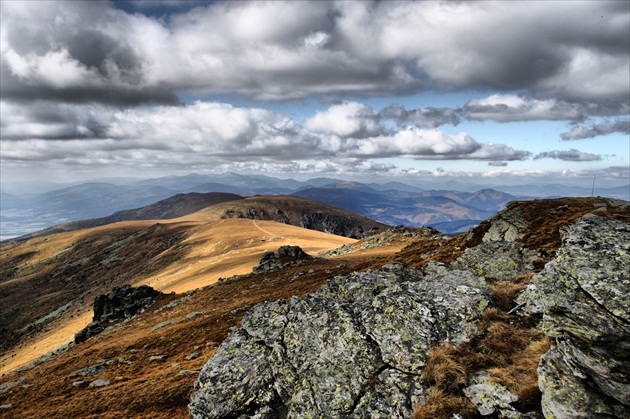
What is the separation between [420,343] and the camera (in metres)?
12.5

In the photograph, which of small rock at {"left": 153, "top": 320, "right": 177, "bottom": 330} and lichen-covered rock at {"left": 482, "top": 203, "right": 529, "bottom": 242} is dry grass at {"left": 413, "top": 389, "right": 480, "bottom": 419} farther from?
small rock at {"left": 153, "top": 320, "right": 177, "bottom": 330}

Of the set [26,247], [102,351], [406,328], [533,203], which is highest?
[533,203]

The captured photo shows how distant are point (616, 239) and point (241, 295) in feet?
114

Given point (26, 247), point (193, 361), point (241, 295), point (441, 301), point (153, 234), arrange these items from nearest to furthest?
1. point (441, 301)
2. point (193, 361)
3. point (241, 295)
4. point (153, 234)
5. point (26, 247)

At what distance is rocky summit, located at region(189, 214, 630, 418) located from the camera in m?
8.58

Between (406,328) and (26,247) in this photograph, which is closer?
(406,328)

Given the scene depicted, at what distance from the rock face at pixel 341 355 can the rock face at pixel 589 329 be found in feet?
11.8

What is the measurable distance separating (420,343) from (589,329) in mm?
5552

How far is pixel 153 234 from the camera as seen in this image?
420 ft

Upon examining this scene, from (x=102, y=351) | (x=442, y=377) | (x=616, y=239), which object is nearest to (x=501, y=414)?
(x=442, y=377)

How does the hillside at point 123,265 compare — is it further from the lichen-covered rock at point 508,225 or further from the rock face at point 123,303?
the lichen-covered rock at point 508,225

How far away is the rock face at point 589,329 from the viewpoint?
8.09m

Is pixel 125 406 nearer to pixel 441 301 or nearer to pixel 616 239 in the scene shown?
pixel 441 301

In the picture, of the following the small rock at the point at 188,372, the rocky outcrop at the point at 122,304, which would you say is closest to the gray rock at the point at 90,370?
the small rock at the point at 188,372
